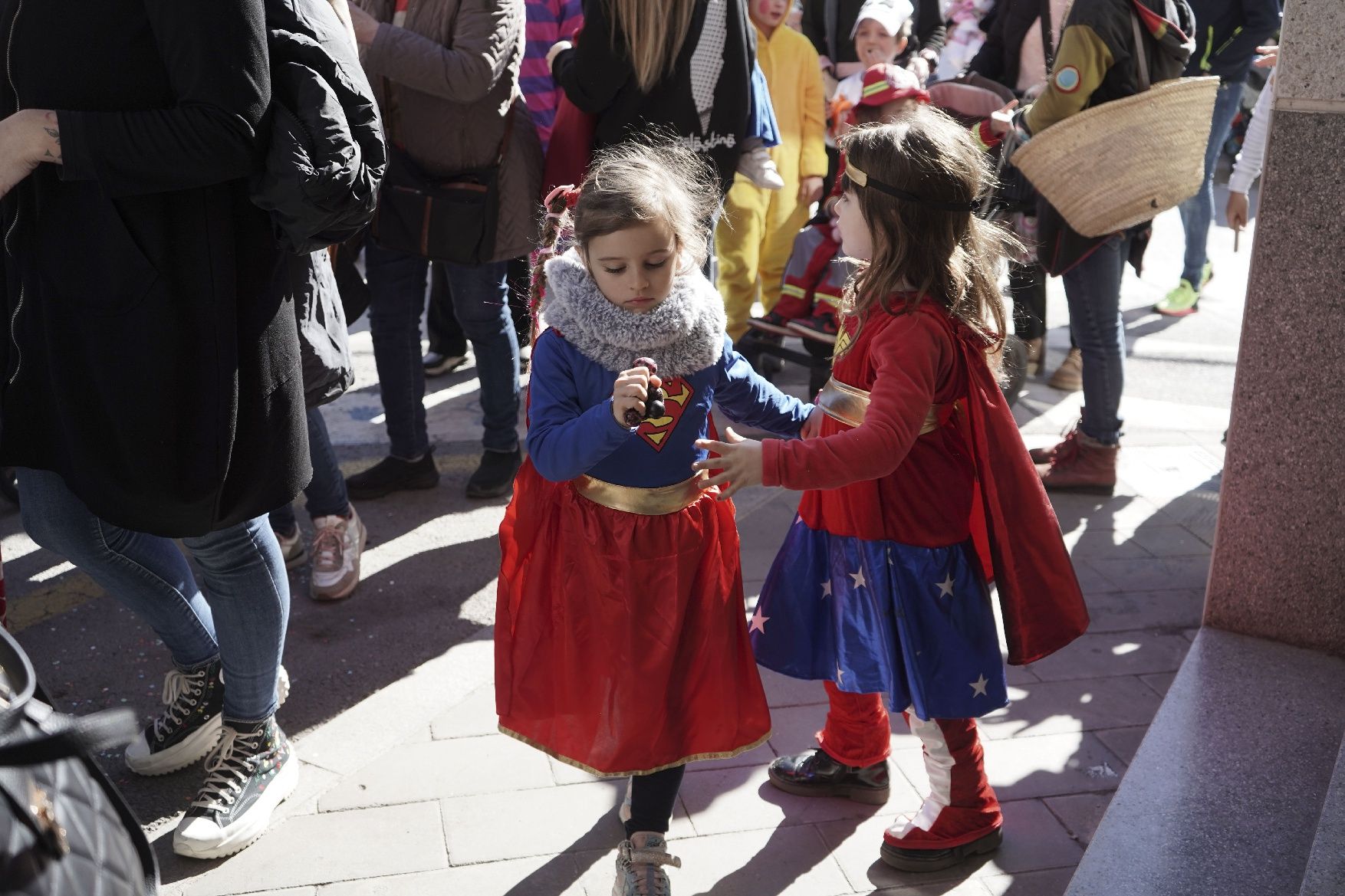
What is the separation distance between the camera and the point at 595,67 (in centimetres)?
411

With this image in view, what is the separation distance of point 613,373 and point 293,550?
7.13ft

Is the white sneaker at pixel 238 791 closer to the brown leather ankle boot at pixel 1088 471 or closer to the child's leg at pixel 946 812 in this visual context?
the child's leg at pixel 946 812

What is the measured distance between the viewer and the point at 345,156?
240 centimetres

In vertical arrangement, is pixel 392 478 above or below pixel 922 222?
below

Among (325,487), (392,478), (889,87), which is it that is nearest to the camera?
(325,487)

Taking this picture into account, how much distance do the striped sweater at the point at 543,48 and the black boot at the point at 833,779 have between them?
3.44 metres

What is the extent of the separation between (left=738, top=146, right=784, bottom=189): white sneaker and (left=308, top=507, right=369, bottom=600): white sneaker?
1.93 meters

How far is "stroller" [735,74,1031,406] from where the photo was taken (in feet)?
16.9

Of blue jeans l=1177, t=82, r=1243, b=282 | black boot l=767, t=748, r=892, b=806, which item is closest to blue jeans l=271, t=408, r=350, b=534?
black boot l=767, t=748, r=892, b=806

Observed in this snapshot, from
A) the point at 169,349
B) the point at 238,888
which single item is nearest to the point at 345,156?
the point at 169,349

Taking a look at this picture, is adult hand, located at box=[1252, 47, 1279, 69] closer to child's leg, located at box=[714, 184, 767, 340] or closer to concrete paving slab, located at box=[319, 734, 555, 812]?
child's leg, located at box=[714, 184, 767, 340]

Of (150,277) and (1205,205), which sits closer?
(150,277)

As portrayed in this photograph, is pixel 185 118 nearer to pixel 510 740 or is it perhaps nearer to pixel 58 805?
pixel 58 805

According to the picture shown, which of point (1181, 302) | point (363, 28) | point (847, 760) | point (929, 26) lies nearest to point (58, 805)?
point (847, 760)
